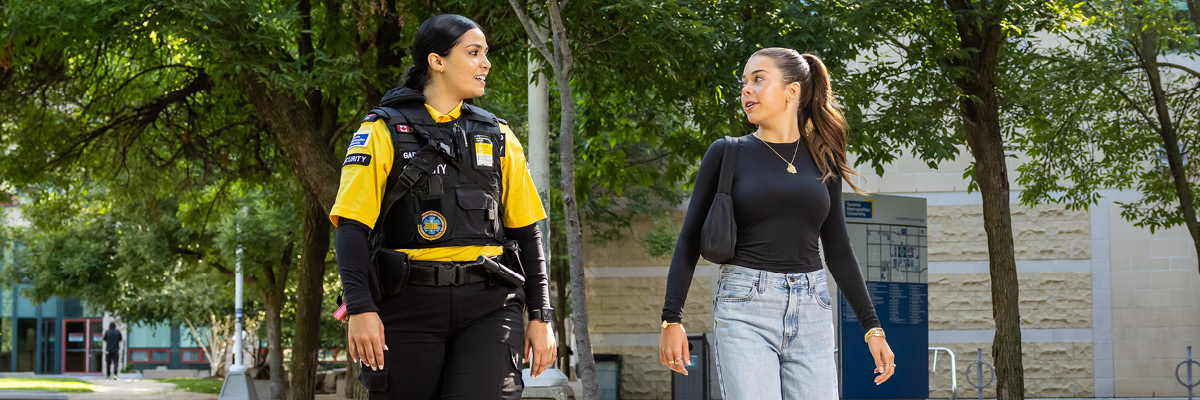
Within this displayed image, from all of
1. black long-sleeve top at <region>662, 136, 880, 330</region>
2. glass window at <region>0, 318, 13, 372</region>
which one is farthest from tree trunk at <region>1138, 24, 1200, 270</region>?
glass window at <region>0, 318, 13, 372</region>

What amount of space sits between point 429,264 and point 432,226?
0.12 meters

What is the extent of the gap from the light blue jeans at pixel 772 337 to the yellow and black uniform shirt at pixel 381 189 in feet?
2.29

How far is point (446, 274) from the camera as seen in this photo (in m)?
3.66

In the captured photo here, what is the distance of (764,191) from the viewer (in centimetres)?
398

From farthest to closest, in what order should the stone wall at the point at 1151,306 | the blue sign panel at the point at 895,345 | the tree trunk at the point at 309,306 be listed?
the stone wall at the point at 1151,306
the tree trunk at the point at 309,306
the blue sign panel at the point at 895,345

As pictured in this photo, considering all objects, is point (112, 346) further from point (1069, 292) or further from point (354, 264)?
point (354, 264)

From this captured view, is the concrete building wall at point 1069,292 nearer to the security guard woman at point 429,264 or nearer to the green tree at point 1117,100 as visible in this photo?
the green tree at point 1117,100

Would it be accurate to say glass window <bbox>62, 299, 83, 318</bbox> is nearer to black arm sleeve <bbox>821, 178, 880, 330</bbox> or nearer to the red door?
the red door

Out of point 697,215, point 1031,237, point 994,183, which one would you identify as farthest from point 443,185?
point 1031,237

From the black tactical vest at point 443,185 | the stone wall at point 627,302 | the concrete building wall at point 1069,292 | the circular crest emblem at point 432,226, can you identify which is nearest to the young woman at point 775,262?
the black tactical vest at point 443,185

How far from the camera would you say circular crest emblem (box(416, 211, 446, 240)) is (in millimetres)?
3705

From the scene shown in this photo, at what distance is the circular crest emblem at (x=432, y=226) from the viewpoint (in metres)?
3.71

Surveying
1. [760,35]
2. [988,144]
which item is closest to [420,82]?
[760,35]

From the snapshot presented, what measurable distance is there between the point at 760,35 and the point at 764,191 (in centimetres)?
726
